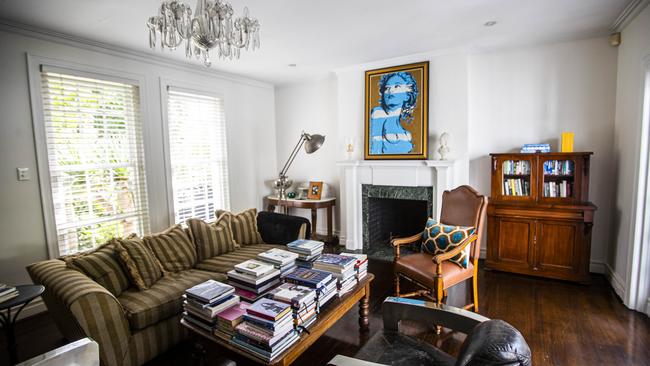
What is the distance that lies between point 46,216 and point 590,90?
5565 millimetres

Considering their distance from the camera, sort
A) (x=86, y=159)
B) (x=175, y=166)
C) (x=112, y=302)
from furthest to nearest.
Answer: (x=175, y=166), (x=86, y=159), (x=112, y=302)

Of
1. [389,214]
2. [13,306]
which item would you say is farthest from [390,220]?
[13,306]

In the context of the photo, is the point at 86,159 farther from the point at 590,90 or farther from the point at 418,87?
the point at 590,90

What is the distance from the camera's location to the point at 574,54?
353 cm

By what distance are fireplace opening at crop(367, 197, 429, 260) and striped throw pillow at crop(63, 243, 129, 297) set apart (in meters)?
2.88

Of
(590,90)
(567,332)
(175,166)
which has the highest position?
(590,90)

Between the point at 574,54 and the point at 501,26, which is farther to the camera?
the point at 574,54

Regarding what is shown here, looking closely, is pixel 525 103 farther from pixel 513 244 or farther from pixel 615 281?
pixel 615 281

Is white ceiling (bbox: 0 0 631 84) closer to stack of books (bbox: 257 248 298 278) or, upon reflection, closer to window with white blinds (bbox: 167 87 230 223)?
window with white blinds (bbox: 167 87 230 223)

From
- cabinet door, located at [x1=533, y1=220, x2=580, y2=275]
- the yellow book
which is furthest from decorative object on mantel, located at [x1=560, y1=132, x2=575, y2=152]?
cabinet door, located at [x1=533, y1=220, x2=580, y2=275]

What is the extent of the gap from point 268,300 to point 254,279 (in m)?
0.23

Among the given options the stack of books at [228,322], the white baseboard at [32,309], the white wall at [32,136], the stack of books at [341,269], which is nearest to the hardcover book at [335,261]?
the stack of books at [341,269]

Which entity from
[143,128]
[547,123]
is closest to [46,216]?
[143,128]

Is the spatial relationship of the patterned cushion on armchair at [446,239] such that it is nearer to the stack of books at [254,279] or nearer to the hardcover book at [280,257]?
the hardcover book at [280,257]
